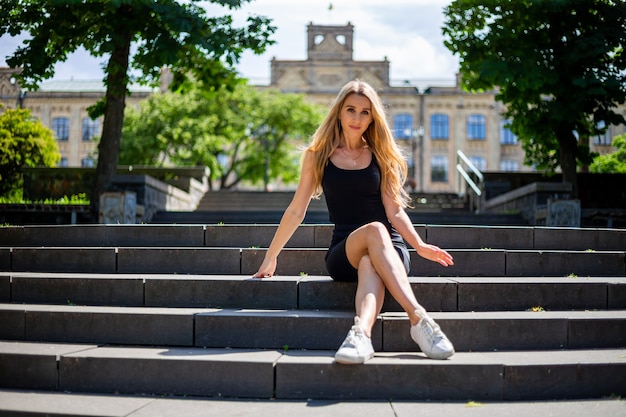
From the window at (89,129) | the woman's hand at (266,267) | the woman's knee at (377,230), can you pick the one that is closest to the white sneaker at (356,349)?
the woman's knee at (377,230)

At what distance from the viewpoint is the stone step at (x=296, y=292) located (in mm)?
4898

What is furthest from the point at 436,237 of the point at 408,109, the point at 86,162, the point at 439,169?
the point at 86,162

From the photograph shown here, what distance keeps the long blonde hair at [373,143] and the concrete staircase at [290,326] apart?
869 millimetres

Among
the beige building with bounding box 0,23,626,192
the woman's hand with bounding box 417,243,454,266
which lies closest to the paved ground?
Answer: the woman's hand with bounding box 417,243,454,266

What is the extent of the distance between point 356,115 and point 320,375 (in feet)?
6.53

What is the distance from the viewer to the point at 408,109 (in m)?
47.8

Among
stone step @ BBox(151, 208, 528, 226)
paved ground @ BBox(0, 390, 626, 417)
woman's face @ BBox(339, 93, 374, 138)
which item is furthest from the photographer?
stone step @ BBox(151, 208, 528, 226)

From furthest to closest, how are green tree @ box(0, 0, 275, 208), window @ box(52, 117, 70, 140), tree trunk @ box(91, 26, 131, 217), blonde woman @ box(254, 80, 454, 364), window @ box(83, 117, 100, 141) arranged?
window @ box(83, 117, 100, 141) < window @ box(52, 117, 70, 140) < tree trunk @ box(91, 26, 131, 217) < green tree @ box(0, 0, 275, 208) < blonde woman @ box(254, 80, 454, 364)

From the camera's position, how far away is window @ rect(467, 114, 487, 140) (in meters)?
47.7

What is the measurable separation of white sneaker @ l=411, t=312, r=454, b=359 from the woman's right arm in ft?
4.08

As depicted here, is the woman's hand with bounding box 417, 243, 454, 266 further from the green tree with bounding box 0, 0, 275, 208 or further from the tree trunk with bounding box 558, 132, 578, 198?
the tree trunk with bounding box 558, 132, 578, 198

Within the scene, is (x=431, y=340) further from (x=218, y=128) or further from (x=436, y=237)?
(x=218, y=128)

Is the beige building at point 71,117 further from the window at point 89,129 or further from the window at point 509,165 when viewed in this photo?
the window at point 509,165

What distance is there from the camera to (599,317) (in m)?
4.59
